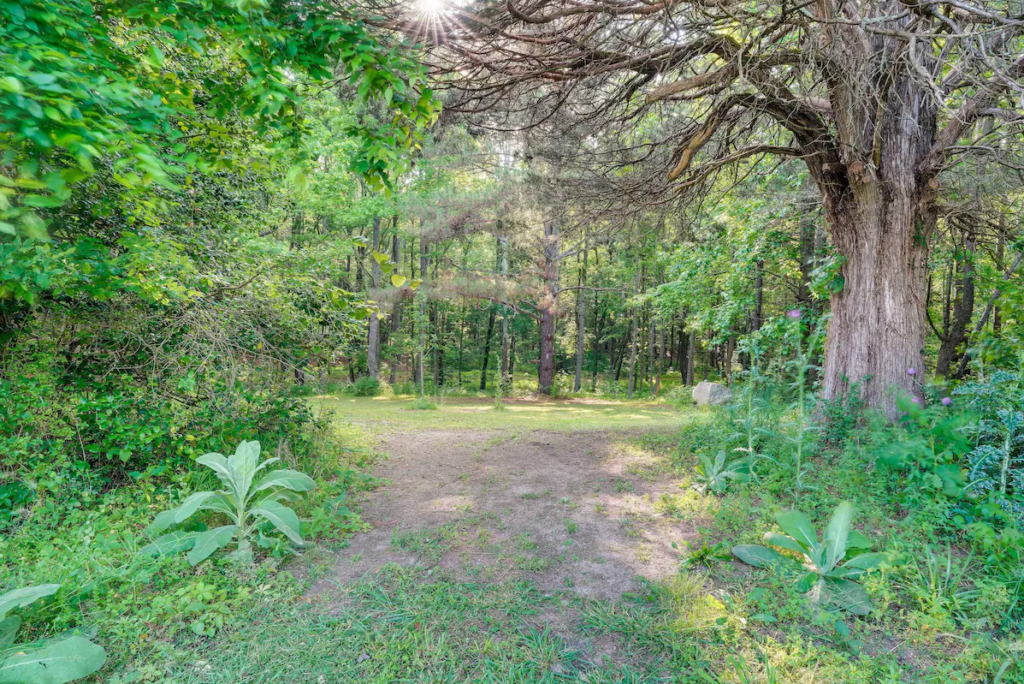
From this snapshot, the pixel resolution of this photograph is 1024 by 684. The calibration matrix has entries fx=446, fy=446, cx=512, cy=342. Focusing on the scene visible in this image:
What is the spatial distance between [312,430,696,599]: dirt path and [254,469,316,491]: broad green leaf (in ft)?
1.85

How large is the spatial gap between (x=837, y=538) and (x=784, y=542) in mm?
294

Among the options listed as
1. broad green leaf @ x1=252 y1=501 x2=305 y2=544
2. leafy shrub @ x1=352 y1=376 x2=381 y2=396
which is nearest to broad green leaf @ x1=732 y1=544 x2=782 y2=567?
broad green leaf @ x1=252 y1=501 x2=305 y2=544

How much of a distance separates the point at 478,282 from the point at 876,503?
11845 millimetres

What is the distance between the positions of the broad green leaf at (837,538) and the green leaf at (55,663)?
354 cm

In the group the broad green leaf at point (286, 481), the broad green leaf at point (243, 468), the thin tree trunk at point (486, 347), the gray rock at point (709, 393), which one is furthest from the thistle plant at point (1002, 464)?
the thin tree trunk at point (486, 347)

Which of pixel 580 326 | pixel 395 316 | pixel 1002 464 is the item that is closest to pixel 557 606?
pixel 1002 464

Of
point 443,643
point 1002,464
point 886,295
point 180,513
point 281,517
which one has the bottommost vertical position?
point 443,643

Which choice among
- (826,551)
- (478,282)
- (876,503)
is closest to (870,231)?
(876,503)

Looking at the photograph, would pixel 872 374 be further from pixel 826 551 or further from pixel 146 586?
pixel 146 586

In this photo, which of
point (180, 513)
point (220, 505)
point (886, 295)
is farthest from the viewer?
point (886, 295)

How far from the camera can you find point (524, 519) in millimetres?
3680

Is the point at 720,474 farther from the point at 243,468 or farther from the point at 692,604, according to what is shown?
the point at 243,468

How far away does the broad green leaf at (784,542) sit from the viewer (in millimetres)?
2736

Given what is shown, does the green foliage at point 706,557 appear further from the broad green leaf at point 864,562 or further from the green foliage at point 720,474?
the green foliage at point 720,474
